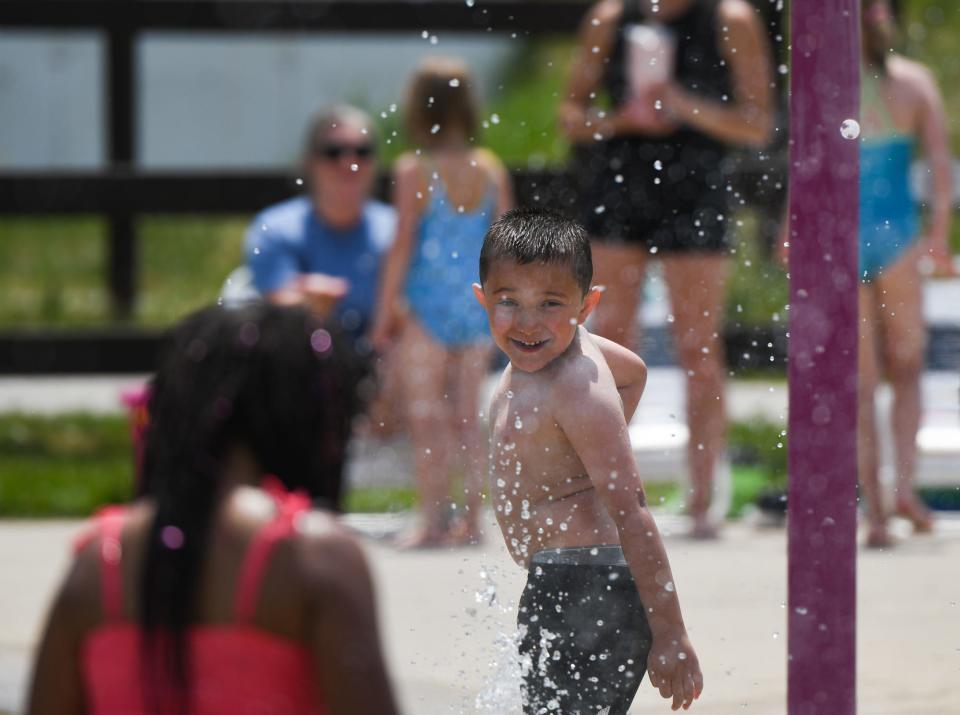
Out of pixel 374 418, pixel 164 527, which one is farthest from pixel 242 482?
pixel 374 418

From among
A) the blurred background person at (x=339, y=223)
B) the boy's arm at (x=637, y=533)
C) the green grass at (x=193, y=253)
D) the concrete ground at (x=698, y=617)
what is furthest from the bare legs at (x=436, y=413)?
the green grass at (x=193, y=253)

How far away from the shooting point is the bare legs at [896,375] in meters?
5.23

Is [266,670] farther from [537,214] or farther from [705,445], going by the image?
[705,445]

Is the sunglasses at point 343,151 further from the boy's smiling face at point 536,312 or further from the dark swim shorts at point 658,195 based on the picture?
the boy's smiling face at point 536,312

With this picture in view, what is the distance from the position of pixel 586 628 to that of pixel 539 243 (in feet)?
1.95

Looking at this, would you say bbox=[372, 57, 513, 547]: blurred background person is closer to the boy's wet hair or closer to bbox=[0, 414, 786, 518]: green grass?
bbox=[0, 414, 786, 518]: green grass

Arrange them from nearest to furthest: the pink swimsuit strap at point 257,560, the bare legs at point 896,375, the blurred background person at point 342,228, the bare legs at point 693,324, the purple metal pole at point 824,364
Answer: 1. the pink swimsuit strap at point 257,560
2. the purple metal pole at point 824,364
3. the bare legs at point 693,324
4. the bare legs at point 896,375
5. the blurred background person at point 342,228

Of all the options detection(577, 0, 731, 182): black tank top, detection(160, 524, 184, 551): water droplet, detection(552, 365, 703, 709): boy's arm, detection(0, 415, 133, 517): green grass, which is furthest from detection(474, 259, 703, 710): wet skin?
detection(0, 415, 133, 517): green grass

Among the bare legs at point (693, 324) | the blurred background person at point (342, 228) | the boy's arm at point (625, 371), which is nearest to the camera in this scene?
the boy's arm at point (625, 371)

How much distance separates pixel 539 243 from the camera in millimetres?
2779

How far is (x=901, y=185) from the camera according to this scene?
17.7 ft

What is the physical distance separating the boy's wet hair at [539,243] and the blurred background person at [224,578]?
0.81 meters

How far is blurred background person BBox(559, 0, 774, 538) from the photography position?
5133mm

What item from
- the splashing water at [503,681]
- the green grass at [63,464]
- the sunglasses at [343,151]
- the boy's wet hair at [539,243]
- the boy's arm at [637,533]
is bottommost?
the green grass at [63,464]
